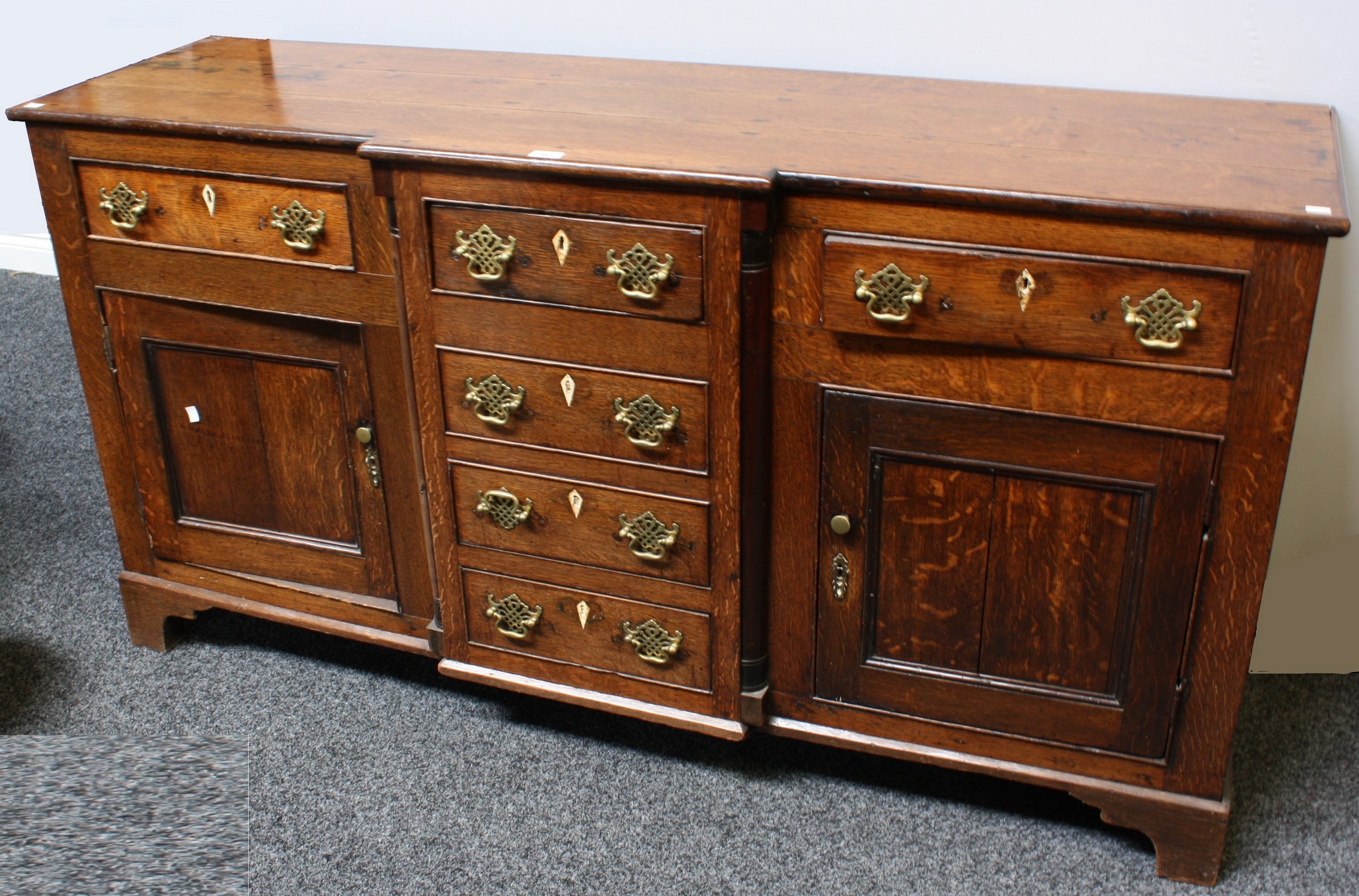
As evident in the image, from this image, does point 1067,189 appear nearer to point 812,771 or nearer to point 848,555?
point 848,555

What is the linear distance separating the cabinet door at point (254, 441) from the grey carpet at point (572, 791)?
0.62 ft

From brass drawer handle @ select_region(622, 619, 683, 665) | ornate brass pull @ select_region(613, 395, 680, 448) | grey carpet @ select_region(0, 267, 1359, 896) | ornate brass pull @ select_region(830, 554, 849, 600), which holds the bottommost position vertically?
grey carpet @ select_region(0, 267, 1359, 896)

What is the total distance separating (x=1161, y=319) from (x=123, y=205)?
1256 mm

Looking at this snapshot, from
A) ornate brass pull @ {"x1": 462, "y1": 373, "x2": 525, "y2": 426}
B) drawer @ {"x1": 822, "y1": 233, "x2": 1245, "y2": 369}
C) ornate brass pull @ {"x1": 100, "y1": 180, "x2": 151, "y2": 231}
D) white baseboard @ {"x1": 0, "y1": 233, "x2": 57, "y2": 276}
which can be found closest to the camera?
drawer @ {"x1": 822, "y1": 233, "x2": 1245, "y2": 369}

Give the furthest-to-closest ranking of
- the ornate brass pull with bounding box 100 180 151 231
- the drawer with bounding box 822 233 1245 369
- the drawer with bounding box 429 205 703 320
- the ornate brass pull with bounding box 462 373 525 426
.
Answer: the ornate brass pull with bounding box 100 180 151 231 < the ornate brass pull with bounding box 462 373 525 426 < the drawer with bounding box 429 205 703 320 < the drawer with bounding box 822 233 1245 369

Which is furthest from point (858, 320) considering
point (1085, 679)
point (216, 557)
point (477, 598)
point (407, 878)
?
point (216, 557)

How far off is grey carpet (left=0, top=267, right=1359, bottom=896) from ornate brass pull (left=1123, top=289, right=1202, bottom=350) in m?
0.69

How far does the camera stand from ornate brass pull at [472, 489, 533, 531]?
1677 mm

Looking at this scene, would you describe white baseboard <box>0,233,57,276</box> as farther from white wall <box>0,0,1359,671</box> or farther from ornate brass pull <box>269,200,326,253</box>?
ornate brass pull <box>269,200,326,253</box>

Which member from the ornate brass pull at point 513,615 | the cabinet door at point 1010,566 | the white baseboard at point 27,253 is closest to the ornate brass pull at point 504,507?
the ornate brass pull at point 513,615

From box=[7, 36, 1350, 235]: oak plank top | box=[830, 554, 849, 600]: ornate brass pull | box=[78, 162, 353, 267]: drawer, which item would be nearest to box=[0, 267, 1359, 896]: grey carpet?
box=[830, 554, 849, 600]: ornate brass pull

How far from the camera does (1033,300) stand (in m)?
1.38

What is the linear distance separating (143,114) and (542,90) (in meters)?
0.49

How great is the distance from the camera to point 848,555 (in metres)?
1.60
